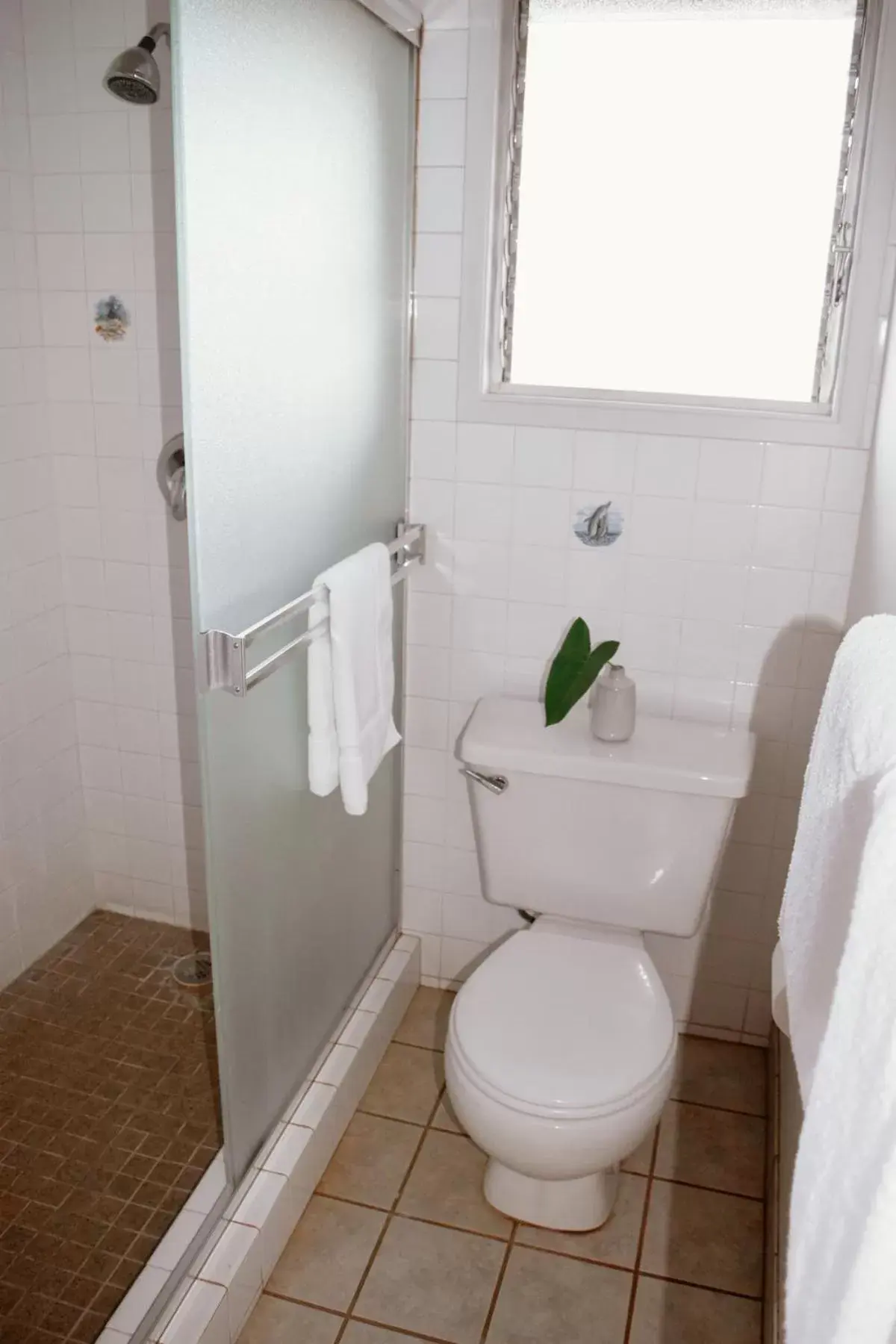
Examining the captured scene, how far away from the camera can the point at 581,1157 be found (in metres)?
1.60

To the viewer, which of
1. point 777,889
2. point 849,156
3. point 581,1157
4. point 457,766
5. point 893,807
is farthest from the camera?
point 457,766

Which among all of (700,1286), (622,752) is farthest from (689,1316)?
(622,752)

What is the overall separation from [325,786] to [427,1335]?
0.85m

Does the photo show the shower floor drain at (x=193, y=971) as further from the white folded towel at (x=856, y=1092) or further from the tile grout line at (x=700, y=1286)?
the white folded towel at (x=856, y=1092)

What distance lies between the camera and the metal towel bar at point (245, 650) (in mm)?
1342

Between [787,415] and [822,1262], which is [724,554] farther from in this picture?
[822,1262]

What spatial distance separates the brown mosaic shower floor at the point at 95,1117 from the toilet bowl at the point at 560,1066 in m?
0.54

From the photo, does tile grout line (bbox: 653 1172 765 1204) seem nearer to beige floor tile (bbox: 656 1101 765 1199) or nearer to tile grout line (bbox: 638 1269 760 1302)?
beige floor tile (bbox: 656 1101 765 1199)

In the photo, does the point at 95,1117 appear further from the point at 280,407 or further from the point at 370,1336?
the point at 280,407

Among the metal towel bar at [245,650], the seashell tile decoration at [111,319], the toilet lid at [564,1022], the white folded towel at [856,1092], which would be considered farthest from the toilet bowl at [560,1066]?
the seashell tile decoration at [111,319]

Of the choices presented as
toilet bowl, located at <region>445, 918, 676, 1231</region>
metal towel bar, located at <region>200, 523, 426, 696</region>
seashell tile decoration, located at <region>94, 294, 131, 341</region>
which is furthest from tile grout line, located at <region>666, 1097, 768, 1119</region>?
seashell tile decoration, located at <region>94, 294, 131, 341</region>

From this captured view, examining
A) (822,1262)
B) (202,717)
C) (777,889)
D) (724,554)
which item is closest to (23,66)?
(202,717)

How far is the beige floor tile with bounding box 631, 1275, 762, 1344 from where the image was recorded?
1.63 m

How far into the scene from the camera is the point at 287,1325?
1.64m
